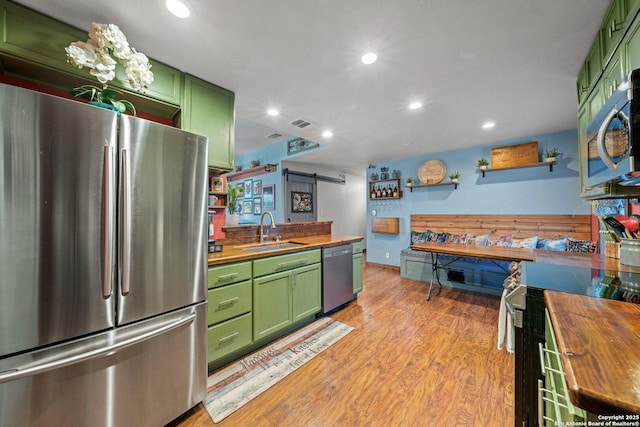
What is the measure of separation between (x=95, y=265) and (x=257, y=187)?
4.92 metres

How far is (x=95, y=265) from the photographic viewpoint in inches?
42.8

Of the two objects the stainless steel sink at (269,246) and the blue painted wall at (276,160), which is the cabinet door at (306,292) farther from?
the blue painted wall at (276,160)

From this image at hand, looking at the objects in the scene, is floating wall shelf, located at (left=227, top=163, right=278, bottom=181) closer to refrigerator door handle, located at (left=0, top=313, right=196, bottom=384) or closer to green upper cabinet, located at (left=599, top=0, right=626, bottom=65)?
refrigerator door handle, located at (left=0, top=313, right=196, bottom=384)

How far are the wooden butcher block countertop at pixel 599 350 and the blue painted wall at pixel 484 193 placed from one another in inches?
137

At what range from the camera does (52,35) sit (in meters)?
1.40

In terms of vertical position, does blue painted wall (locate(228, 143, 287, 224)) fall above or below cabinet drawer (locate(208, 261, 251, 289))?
above

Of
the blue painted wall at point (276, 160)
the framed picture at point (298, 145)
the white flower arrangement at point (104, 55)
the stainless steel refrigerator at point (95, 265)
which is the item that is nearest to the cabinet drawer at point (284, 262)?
the stainless steel refrigerator at point (95, 265)

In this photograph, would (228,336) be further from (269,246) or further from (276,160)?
(276,160)

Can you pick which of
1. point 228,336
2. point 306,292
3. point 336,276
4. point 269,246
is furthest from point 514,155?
point 228,336

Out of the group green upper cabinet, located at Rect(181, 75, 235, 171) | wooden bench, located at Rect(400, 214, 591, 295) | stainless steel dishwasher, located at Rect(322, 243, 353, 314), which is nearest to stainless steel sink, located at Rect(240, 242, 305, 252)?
stainless steel dishwasher, located at Rect(322, 243, 353, 314)

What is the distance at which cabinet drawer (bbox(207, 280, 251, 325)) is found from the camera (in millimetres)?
1743

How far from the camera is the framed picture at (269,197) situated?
212 inches

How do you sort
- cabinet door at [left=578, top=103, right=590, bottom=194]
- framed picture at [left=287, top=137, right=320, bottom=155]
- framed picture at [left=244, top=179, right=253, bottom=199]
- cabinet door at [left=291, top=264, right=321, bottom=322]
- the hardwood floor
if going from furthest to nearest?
framed picture at [left=244, top=179, right=253, bottom=199] → framed picture at [left=287, top=137, right=320, bottom=155] → cabinet door at [left=291, top=264, right=321, bottom=322] → cabinet door at [left=578, top=103, right=590, bottom=194] → the hardwood floor

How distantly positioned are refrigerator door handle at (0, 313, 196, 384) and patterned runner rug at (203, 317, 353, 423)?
2.26 feet
